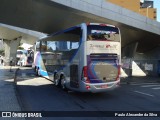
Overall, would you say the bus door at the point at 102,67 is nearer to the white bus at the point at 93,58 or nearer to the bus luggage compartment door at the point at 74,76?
the white bus at the point at 93,58

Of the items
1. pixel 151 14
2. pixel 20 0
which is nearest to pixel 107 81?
A: pixel 20 0

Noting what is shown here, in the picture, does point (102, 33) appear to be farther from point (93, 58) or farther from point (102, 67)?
point (102, 67)

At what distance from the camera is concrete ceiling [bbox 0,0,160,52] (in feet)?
65.0

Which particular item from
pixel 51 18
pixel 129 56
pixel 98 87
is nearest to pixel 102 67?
pixel 98 87

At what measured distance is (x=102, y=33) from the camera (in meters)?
12.6

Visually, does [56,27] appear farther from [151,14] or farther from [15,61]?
[15,61]

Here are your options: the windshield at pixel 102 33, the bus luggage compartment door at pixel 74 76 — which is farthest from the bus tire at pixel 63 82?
the windshield at pixel 102 33

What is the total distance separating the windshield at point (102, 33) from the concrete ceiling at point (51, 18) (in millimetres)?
6534

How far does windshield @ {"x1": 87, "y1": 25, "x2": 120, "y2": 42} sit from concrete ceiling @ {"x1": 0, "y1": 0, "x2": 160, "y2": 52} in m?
6.53

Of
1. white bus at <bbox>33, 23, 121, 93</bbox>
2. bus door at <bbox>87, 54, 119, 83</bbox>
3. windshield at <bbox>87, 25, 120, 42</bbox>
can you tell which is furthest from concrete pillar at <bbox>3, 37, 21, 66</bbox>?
bus door at <bbox>87, 54, 119, 83</bbox>

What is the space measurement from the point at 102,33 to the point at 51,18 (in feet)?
39.6

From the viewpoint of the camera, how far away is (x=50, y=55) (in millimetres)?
Answer: 17906

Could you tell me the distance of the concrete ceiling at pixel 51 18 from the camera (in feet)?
65.0

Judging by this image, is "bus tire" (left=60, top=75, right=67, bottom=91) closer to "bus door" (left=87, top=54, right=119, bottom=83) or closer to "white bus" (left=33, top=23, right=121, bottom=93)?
"white bus" (left=33, top=23, right=121, bottom=93)
